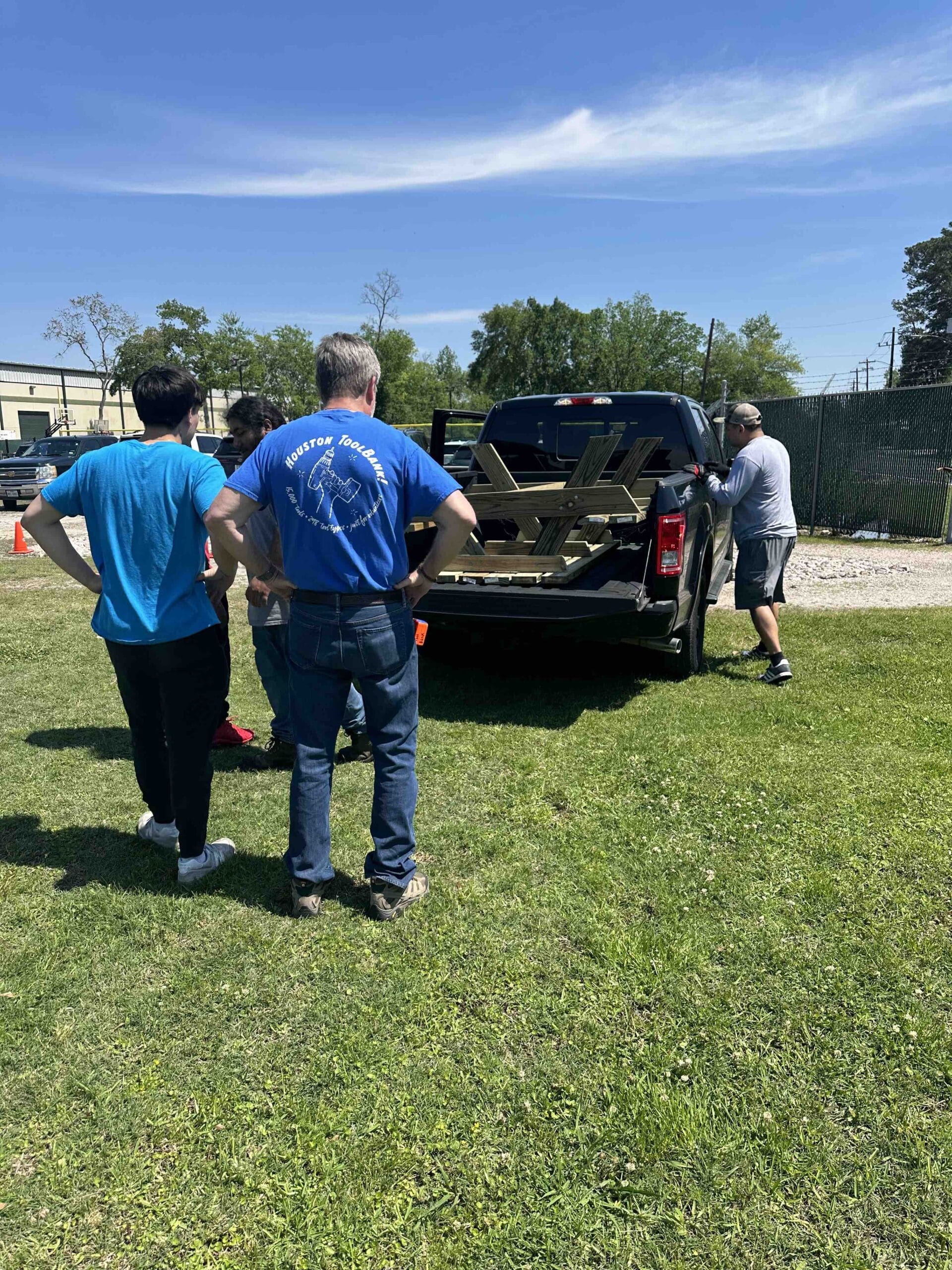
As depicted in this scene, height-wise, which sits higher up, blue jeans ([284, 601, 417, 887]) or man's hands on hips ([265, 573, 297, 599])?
man's hands on hips ([265, 573, 297, 599])

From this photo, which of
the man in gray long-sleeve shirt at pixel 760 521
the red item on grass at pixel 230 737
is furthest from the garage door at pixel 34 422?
the man in gray long-sleeve shirt at pixel 760 521

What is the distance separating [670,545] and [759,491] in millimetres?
1390

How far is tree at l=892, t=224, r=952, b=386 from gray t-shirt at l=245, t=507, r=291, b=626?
84.0 m

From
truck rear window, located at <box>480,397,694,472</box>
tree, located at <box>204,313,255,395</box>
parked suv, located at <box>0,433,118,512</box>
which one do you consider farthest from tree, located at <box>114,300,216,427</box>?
truck rear window, located at <box>480,397,694,472</box>

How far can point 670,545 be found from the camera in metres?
5.11

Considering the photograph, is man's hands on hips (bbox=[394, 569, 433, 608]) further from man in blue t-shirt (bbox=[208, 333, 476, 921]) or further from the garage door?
the garage door

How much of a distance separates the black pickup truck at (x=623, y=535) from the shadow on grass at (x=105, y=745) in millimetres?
1411

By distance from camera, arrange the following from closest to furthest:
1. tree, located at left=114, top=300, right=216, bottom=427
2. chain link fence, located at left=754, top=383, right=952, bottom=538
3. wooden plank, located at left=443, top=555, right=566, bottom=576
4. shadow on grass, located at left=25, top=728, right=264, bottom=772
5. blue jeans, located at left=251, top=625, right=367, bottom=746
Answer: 1. blue jeans, located at left=251, top=625, right=367, bottom=746
2. shadow on grass, located at left=25, top=728, right=264, bottom=772
3. wooden plank, located at left=443, top=555, right=566, bottom=576
4. chain link fence, located at left=754, top=383, right=952, bottom=538
5. tree, located at left=114, top=300, right=216, bottom=427

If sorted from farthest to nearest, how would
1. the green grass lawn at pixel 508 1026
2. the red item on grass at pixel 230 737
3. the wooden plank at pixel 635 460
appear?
1. the wooden plank at pixel 635 460
2. the red item on grass at pixel 230 737
3. the green grass lawn at pixel 508 1026

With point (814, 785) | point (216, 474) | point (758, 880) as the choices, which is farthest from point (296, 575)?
point (814, 785)

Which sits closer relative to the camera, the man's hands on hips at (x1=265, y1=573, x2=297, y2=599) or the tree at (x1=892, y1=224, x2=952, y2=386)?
the man's hands on hips at (x1=265, y1=573, x2=297, y2=599)

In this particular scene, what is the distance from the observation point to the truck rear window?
6.38 metres

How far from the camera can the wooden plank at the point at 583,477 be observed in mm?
5648

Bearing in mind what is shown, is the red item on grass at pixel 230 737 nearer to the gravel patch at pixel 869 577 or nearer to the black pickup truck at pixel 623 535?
the black pickup truck at pixel 623 535
